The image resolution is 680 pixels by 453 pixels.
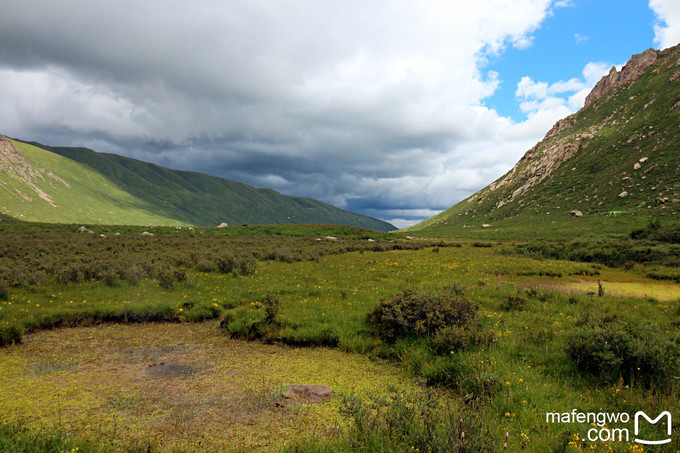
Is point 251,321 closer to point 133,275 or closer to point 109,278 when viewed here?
point 133,275

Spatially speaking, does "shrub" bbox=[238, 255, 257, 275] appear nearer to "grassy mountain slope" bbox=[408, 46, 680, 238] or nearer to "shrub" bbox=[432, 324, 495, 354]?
"shrub" bbox=[432, 324, 495, 354]

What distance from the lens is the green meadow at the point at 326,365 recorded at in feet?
18.2

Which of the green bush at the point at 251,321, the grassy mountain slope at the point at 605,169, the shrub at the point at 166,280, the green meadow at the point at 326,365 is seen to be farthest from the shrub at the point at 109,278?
the grassy mountain slope at the point at 605,169

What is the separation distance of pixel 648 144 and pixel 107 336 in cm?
12428

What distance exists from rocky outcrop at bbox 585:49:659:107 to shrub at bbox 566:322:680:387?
177 m

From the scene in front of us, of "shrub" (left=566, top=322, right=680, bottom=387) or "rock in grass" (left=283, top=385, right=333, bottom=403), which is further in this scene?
"rock in grass" (left=283, top=385, right=333, bottom=403)

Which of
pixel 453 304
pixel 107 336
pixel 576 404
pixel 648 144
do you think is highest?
pixel 648 144

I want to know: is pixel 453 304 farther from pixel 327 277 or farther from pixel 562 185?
pixel 562 185

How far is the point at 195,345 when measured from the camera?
1112 cm

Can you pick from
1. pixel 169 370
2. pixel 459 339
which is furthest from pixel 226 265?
pixel 459 339

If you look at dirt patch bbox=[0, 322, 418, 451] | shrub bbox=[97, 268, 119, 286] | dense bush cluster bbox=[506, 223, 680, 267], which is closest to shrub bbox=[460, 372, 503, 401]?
dirt patch bbox=[0, 322, 418, 451]

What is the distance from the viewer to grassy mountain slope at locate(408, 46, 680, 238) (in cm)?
6912

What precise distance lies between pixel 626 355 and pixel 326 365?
791cm

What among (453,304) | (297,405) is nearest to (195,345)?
(297,405)
